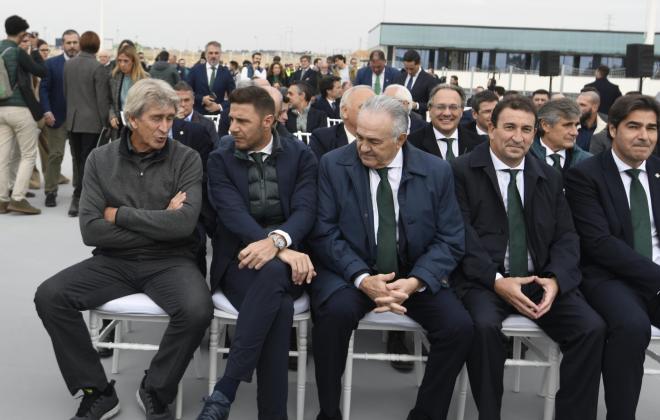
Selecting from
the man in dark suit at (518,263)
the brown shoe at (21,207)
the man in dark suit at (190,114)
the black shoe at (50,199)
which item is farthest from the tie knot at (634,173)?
the black shoe at (50,199)

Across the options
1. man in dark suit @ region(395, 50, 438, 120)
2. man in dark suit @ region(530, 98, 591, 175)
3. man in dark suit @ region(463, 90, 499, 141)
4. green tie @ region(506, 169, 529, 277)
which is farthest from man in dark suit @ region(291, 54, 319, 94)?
green tie @ region(506, 169, 529, 277)

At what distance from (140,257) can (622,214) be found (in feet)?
6.92

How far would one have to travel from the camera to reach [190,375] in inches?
135

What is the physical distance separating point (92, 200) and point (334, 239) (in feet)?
3.39

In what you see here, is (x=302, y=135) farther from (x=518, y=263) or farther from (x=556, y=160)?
(x=518, y=263)

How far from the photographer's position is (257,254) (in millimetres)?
2967

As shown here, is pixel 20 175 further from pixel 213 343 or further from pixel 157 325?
pixel 213 343

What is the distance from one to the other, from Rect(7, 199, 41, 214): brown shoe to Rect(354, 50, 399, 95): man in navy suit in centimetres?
401

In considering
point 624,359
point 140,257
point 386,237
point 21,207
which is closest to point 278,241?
point 386,237

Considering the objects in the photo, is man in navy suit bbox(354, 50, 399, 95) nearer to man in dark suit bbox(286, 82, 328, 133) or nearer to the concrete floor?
man in dark suit bbox(286, 82, 328, 133)

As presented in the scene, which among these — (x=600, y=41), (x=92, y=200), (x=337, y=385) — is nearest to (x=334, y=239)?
(x=337, y=385)

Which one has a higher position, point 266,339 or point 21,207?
point 21,207

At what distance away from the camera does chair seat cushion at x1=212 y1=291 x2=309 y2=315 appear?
299 cm

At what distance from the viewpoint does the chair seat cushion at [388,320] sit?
2945 mm
